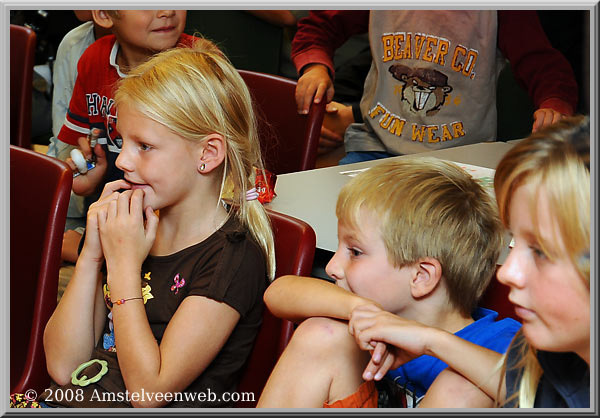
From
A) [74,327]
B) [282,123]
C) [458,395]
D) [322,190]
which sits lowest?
[74,327]

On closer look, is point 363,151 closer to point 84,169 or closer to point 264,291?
point 84,169

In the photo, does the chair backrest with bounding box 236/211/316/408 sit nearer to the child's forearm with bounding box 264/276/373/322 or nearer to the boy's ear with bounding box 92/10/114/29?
the child's forearm with bounding box 264/276/373/322

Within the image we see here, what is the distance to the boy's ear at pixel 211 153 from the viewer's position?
1.44m

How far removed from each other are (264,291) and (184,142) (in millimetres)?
305

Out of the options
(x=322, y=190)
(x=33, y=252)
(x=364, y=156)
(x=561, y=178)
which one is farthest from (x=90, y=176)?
(x=561, y=178)

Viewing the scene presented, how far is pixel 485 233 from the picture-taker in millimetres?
1262

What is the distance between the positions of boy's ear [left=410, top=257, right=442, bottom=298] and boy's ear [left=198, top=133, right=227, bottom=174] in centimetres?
44

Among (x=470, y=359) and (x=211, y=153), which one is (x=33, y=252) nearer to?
(x=211, y=153)

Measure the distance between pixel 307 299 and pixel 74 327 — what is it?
464 mm

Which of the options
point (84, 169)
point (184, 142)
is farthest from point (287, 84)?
point (184, 142)

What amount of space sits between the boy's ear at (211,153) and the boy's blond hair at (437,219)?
0.27 metres

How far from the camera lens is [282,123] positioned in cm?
224

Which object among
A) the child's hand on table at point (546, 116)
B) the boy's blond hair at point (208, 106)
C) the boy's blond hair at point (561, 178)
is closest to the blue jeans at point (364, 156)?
the child's hand on table at point (546, 116)

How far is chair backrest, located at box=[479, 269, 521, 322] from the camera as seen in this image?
4.17 feet
